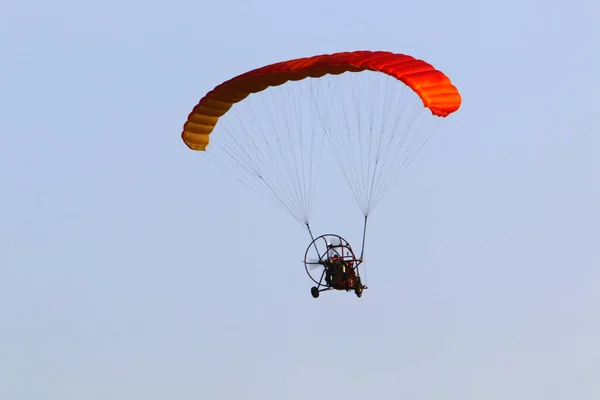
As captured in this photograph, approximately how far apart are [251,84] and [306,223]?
426 cm

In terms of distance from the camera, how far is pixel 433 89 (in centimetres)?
6525

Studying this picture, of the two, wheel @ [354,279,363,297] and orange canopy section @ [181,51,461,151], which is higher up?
orange canopy section @ [181,51,461,151]

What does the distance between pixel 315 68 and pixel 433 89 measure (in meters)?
3.31

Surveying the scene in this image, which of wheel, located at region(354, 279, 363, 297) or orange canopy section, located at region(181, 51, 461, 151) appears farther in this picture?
wheel, located at region(354, 279, 363, 297)

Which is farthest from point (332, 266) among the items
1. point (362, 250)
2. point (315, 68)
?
point (315, 68)

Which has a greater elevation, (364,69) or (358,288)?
(364,69)

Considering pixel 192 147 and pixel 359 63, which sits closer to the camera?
pixel 359 63

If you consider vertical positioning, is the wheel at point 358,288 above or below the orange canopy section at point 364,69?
below

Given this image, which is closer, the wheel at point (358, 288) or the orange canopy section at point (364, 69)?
the orange canopy section at point (364, 69)

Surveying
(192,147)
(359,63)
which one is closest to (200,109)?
(192,147)

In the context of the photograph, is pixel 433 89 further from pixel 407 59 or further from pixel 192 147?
pixel 192 147

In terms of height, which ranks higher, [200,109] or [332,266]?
[200,109]

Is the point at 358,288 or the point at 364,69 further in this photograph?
the point at 358,288

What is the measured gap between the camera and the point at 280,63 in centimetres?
6600
